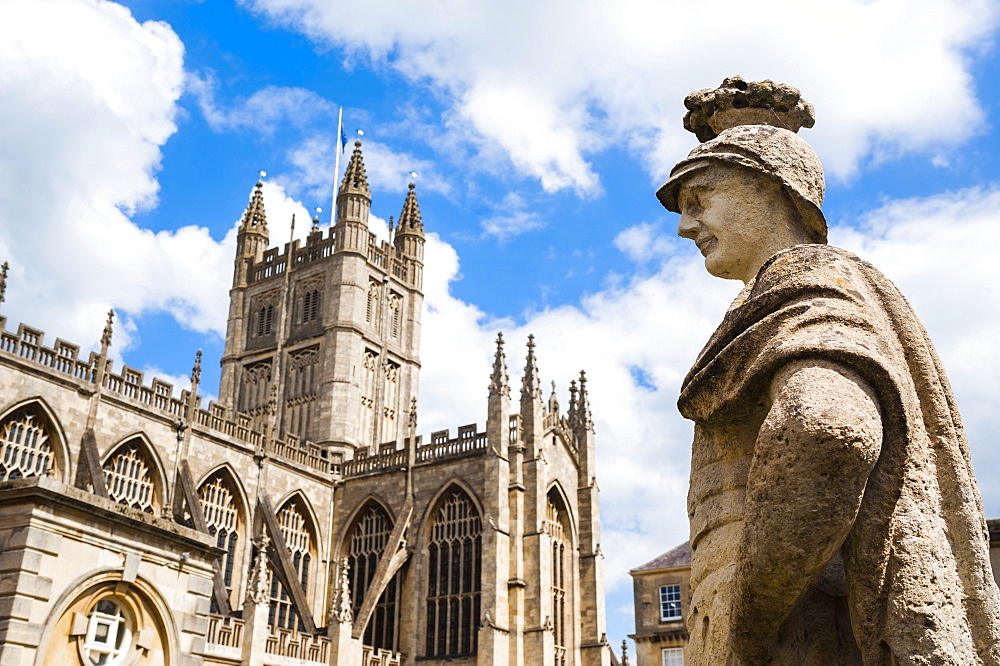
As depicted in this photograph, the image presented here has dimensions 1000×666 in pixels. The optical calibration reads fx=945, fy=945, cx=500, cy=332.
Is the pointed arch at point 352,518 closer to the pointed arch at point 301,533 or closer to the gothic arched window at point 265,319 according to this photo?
the pointed arch at point 301,533

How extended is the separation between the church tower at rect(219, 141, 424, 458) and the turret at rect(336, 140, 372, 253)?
0.12 ft

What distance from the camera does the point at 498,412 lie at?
85.0 ft

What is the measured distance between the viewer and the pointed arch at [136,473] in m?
22.1

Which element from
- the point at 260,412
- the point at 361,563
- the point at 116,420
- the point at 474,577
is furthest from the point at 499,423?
the point at 260,412

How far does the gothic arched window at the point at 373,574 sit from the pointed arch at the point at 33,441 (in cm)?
914

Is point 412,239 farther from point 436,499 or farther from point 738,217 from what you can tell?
point 738,217

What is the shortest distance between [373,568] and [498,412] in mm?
5831

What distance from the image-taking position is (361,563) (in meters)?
27.1

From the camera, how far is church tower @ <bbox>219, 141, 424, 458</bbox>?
3316 cm

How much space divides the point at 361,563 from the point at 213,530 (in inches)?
190

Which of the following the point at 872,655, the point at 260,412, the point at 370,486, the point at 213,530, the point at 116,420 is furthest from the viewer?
the point at 260,412

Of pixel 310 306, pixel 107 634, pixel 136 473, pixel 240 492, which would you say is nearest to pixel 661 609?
pixel 240 492

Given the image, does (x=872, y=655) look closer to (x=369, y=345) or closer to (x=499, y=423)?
(x=499, y=423)

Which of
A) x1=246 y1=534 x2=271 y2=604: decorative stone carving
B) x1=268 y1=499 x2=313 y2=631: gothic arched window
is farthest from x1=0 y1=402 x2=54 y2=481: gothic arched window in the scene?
x1=268 y1=499 x2=313 y2=631: gothic arched window
